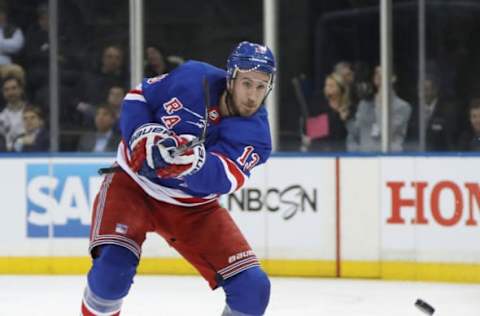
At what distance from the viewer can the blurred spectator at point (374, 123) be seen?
7.05 m

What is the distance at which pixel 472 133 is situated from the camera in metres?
6.85

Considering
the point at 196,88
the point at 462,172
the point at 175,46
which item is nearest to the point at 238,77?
the point at 196,88

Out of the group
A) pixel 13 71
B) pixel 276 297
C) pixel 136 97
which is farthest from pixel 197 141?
pixel 13 71

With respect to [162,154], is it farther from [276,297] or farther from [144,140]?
[276,297]

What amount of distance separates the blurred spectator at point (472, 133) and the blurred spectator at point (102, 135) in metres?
1.97

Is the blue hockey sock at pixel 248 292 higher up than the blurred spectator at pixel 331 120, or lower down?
lower down

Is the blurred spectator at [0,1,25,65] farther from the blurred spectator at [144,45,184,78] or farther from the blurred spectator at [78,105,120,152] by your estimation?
the blurred spectator at [144,45,184,78]

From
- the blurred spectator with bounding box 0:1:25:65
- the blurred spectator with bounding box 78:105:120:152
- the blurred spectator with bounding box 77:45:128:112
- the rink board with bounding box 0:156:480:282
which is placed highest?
the blurred spectator with bounding box 0:1:25:65

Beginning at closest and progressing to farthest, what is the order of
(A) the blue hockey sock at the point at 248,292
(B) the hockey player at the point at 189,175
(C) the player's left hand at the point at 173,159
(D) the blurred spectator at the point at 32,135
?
(C) the player's left hand at the point at 173,159 < (B) the hockey player at the point at 189,175 < (A) the blue hockey sock at the point at 248,292 < (D) the blurred spectator at the point at 32,135

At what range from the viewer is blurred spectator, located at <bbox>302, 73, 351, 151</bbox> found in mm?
7184

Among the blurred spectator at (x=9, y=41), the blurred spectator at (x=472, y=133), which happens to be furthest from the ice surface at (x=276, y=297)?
the blurred spectator at (x=9, y=41)

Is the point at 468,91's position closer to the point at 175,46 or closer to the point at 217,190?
the point at 175,46

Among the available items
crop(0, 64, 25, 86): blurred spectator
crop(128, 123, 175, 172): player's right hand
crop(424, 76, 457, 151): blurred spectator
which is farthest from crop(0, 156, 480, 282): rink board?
crop(128, 123, 175, 172): player's right hand

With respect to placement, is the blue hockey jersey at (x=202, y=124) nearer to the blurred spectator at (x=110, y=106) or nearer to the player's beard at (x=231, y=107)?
the player's beard at (x=231, y=107)
